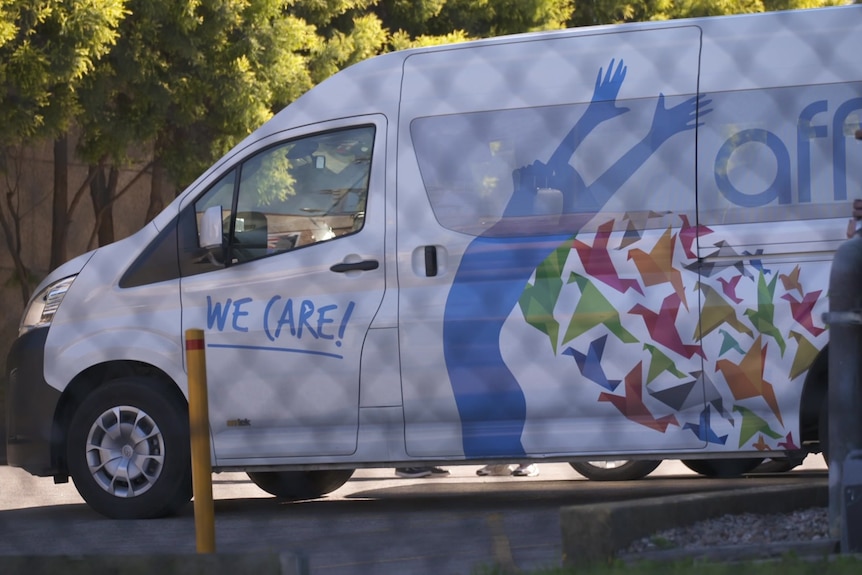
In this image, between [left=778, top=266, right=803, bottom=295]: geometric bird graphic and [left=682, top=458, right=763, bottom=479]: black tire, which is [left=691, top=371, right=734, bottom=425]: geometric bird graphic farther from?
[left=682, top=458, right=763, bottom=479]: black tire

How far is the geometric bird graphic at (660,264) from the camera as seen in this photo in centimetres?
588

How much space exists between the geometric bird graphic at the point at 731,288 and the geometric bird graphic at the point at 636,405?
19.3 inches

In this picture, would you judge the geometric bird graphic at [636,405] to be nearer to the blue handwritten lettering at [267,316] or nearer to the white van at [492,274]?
the white van at [492,274]

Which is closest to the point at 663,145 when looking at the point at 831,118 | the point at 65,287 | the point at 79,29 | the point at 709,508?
the point at 831,118

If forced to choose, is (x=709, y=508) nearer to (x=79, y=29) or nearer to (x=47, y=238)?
(x=79, y=29)

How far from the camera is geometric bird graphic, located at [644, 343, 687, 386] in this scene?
5898 mm

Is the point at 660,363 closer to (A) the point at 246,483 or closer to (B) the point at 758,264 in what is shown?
(B) the point at 758,264

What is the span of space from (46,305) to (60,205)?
8.39 m

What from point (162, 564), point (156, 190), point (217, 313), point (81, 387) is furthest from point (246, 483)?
point (156, 190)

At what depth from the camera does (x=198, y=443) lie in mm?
3902

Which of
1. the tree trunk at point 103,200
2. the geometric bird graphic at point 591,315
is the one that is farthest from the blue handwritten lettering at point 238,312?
the tree trunk at point 103,200

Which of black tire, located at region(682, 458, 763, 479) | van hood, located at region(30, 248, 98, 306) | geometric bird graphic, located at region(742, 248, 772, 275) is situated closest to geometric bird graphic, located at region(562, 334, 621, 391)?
geometric bird graphic, located at region(742, 248, 772, 275)

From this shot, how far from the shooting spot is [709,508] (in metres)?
4.59

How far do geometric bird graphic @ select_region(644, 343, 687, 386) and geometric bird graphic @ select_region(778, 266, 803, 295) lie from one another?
0.58 m
